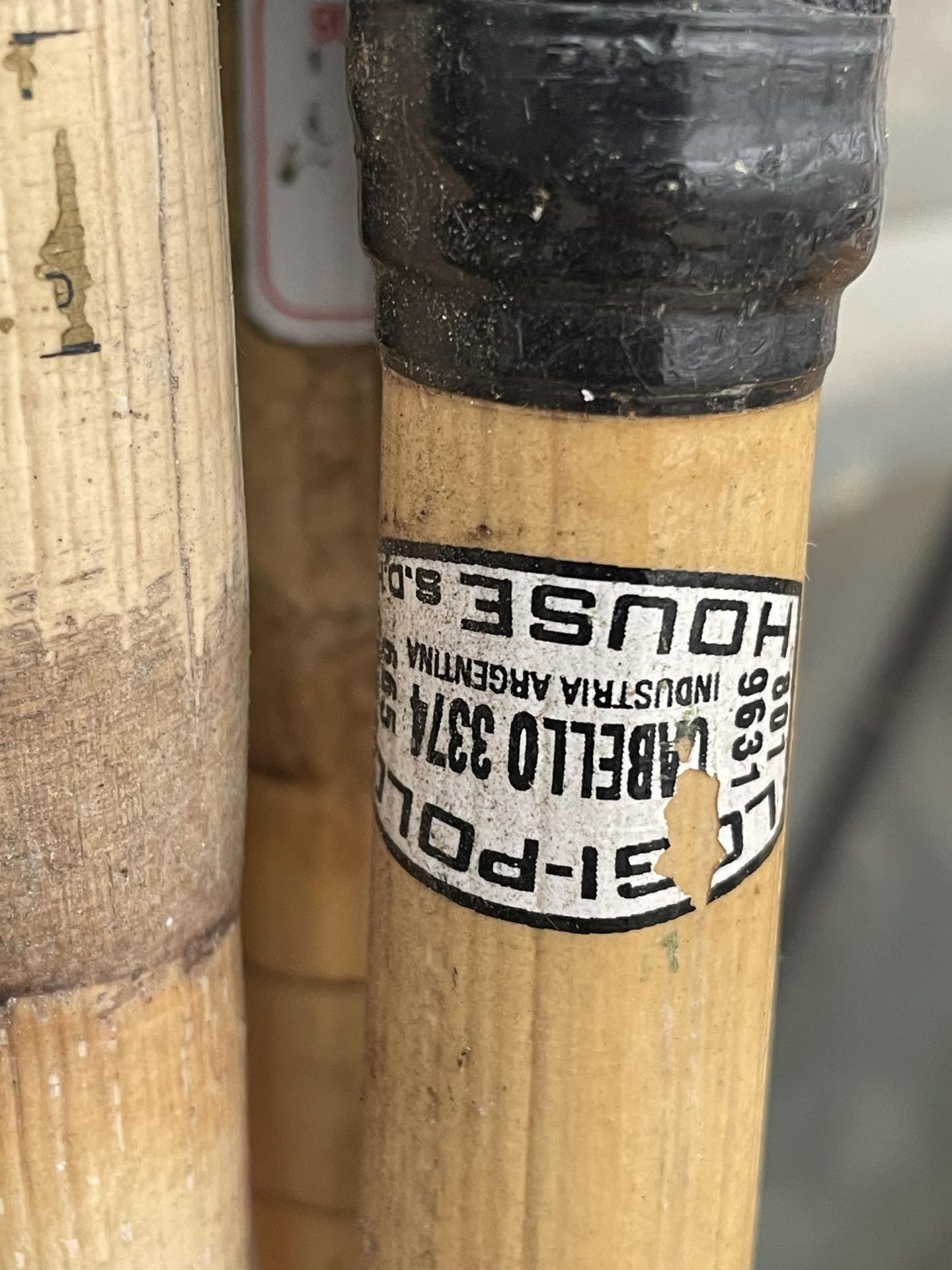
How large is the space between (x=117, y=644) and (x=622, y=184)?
0.20 meters

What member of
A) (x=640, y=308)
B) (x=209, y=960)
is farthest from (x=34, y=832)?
(x=640, y=308)

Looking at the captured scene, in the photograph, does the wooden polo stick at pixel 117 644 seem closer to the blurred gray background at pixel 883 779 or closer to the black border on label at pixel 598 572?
the black border on label at pixel 598 572

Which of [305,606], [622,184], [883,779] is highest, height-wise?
[622,184]

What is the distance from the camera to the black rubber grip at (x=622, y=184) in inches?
13.0

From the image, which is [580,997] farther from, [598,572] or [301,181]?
[301,181]

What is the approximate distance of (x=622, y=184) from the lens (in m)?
0.33

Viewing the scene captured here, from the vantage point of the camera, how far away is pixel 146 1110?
44 centimetres

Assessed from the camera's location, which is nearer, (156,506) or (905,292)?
(156,506)

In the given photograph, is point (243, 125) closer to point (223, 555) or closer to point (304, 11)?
point (304, 11)

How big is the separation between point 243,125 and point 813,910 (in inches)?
19.8

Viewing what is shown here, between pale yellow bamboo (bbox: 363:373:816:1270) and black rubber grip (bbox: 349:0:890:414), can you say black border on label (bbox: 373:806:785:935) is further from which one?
black rubber grip (bbox: 349:0:890:414)

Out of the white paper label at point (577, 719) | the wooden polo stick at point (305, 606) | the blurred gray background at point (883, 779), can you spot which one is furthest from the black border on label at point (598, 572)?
the blurred gray background at point (883, 779)

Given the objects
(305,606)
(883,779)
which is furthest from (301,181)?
(883,779)

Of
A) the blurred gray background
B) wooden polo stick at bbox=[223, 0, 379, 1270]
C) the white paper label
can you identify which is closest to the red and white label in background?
wooden polo stick at bbox=[223, 0, 379, 1270]
